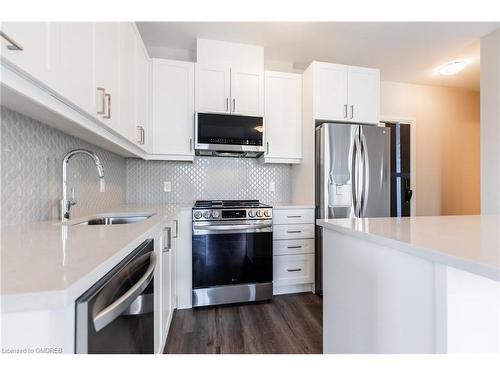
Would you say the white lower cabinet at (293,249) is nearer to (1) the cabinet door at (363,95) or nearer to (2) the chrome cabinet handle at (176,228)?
(2) the chrome cabinet handle at (176,228)

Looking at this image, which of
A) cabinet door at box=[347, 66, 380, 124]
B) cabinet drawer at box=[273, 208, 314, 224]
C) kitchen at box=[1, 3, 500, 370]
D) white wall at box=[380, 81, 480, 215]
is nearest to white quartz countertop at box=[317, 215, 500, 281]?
kitchen at box=[1, 3, 500, 370]

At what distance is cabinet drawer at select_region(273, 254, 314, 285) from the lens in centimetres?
235

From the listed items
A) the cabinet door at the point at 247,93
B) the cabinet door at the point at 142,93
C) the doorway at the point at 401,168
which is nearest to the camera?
the cabinet door at the point at 142,93

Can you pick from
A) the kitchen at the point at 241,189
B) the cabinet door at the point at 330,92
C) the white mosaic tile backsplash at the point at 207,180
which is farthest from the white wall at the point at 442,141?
the white mosaic tile backsplash at the point at 207,180

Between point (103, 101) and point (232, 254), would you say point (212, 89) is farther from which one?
point (232, 254)

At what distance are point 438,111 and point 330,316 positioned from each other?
12.6 ft

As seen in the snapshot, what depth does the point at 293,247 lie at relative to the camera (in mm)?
2391

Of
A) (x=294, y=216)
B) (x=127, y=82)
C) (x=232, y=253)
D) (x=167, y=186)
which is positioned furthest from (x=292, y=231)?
(x=127, y=82)

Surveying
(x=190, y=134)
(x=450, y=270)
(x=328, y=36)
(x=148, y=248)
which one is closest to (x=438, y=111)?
(x=328, y=36)

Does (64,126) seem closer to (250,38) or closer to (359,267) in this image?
(359,267)

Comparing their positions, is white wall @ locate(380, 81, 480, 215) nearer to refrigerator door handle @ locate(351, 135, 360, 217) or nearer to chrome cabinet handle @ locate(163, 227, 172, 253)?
refrigerator door handle @ locate(351, 135, 360, 217)

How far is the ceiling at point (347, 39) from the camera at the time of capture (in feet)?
7.32

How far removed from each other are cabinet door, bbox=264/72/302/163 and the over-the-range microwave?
0.63 ft

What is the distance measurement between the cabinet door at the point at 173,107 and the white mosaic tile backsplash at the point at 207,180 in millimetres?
317
